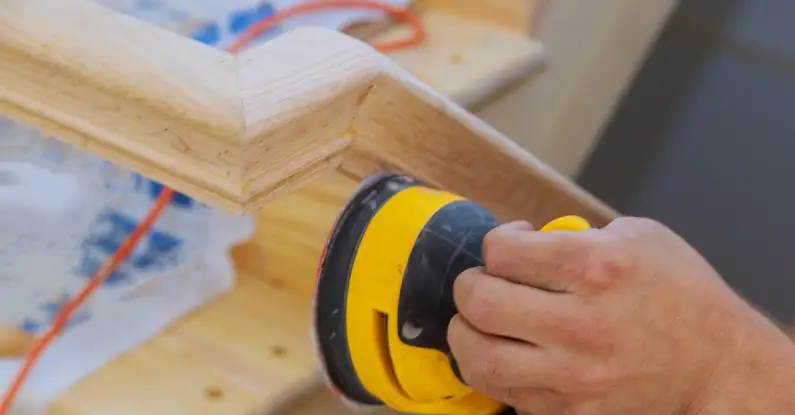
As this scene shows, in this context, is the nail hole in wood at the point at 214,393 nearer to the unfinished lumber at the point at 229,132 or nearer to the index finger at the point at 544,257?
the unfinished lumber at the point at 229,132

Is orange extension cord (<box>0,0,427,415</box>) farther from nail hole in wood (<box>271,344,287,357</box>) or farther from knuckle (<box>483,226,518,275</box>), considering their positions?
knuckle (<box>483,226,518,275</box>)

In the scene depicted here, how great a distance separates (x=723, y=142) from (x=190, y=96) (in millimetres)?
1092

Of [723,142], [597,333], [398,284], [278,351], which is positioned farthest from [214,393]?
[723,142]

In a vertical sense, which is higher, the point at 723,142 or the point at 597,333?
the point at 597,333

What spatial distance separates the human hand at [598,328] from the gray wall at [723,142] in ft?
2.84

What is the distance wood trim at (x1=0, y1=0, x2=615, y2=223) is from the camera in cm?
39

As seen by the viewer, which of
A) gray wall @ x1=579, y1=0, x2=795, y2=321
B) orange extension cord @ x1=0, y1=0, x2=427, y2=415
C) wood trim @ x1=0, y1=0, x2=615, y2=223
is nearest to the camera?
wood trim @ x1=0, y1=0, x2=615, y2=223

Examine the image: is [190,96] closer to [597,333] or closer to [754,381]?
[597,333]

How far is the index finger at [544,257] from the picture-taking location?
1.44ft

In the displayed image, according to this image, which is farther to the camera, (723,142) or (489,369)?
(723,142)

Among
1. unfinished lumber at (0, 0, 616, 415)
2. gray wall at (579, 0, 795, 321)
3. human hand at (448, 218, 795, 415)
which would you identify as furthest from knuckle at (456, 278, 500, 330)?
gray wall at (579, 0, 795, 321)

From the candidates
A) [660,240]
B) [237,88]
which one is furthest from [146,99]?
[660,240]

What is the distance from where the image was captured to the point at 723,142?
1310mm

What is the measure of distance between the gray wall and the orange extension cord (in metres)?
0.59
